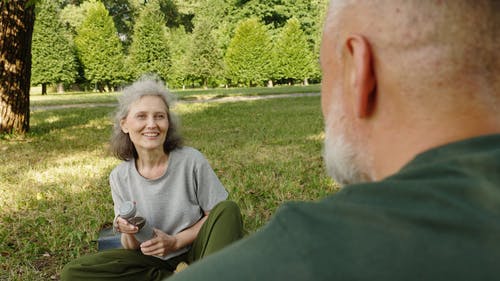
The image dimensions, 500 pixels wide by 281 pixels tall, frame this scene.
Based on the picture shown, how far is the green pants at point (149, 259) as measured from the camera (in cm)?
296

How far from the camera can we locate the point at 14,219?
4.55m

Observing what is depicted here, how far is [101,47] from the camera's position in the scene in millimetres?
33375

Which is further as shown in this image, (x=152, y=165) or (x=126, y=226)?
(x=152, y=165)

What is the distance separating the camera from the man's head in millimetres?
804

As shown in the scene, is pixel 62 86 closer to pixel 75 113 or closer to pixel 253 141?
pixel 75 113

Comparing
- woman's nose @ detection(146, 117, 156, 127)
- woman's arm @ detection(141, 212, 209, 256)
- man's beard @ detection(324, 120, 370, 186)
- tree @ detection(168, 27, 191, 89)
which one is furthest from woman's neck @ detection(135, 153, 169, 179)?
tree @ detection(168, 27, 191, 89)

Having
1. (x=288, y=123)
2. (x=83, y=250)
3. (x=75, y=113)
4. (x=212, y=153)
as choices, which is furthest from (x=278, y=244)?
(x=75, y=113)

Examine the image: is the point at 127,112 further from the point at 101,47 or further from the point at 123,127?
the point at 101,47

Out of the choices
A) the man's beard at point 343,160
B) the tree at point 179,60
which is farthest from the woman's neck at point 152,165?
the tree at point 179,60

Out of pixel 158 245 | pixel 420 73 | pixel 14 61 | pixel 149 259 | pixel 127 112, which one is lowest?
pixel 149 259

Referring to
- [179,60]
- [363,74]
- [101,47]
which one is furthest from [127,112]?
[179,60]

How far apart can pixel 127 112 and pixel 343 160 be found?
2.39m

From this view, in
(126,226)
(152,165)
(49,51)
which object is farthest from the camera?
(49,51)

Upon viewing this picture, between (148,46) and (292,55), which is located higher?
(148,46)
